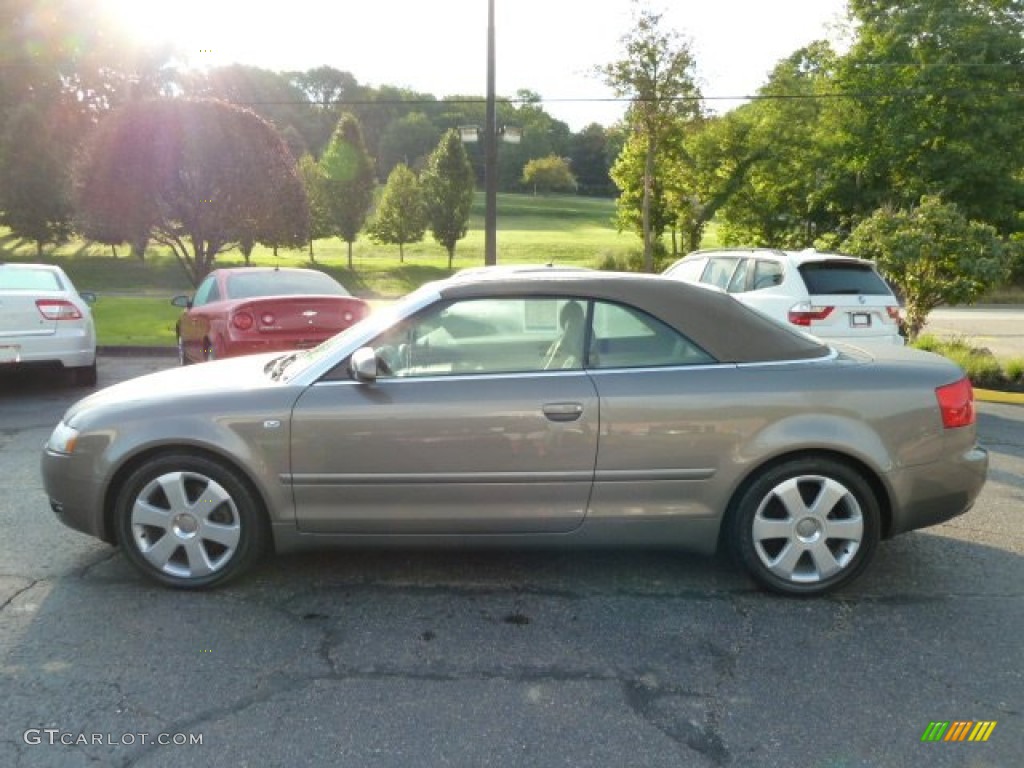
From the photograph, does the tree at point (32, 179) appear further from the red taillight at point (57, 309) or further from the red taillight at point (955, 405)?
the red taillight at point (955, 405)

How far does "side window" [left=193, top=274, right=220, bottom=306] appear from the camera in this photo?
8.77 metres

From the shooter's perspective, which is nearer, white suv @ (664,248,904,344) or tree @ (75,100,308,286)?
white suv @ (664,248,904,344)

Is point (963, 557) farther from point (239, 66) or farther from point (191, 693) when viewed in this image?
point (239, 66)

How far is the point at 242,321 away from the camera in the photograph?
753 centimetres

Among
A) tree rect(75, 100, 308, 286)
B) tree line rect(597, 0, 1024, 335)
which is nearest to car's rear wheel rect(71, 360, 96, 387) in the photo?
tree rect(75, 100, 308, 286)

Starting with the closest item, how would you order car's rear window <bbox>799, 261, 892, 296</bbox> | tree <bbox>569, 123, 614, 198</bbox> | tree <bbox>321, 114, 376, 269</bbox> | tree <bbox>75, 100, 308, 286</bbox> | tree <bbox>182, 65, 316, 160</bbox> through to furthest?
car's rear window <bbox>799, 261, 892, 296</bbox> < tree <bbox>75, 100, 308, 286</bbox> < tree <bbox>321, 114, 376, 269</bbox> < tree <bbox>182, 65, 316, 160</bbox> < tree <bbox>569, 123, 614, 198</bbox>

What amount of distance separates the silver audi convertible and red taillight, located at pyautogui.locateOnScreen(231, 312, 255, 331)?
382 cm

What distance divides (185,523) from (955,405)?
358cm

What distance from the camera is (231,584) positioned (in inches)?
148

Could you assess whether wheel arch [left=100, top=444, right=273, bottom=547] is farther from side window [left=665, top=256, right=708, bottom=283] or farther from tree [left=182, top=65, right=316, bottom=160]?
tree [left=182, top=65, right=316, bottom=160]

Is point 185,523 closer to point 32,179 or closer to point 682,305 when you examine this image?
point 682,305

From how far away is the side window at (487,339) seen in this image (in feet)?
12.1

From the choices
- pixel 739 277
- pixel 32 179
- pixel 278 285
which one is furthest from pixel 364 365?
pixel 32 179

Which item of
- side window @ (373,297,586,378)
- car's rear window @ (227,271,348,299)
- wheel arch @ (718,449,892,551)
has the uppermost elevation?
side window @ (373,297,586,378)
